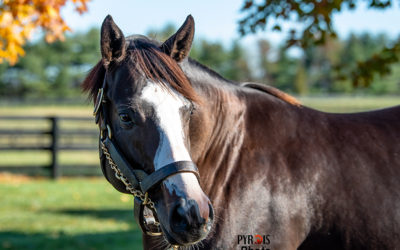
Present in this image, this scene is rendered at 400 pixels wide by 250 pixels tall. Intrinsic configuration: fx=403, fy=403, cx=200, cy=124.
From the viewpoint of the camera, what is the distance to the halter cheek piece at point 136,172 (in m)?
1.95

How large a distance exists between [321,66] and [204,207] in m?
71.8

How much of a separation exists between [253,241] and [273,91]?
1065mm

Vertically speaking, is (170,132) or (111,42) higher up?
(111,42)

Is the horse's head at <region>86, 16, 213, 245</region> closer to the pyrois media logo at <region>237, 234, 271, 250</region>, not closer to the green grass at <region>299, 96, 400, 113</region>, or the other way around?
the pyrois media logo at <region>237, 234, 271, 250</region>

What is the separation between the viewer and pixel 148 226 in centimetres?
226

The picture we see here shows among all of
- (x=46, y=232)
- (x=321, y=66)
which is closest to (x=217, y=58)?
(x=321, y=66)

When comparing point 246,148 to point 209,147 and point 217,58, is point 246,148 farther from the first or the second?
point 217,58

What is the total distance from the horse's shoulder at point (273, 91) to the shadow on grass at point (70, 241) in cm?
346

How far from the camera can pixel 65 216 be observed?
23.7 feet

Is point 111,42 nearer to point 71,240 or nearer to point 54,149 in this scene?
point 71,240

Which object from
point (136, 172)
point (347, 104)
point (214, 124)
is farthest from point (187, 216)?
point (347, 104)

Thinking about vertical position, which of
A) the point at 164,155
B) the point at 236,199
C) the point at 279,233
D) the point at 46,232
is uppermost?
the point at 164,155

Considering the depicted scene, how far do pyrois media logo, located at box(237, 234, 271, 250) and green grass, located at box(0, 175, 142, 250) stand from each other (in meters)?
3.57

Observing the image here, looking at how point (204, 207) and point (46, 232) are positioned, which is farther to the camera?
point (46, 232)
